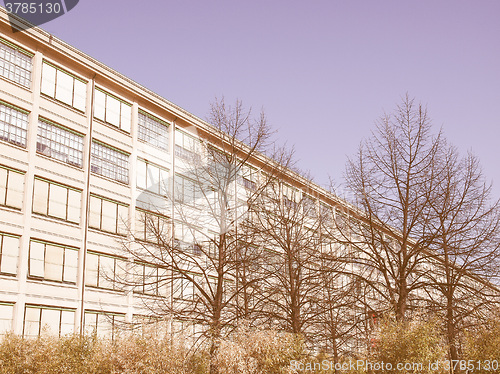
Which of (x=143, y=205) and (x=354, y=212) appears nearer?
(x=354, y=212)

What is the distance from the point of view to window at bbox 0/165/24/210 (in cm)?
3160

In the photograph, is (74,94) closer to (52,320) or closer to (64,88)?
(64,88)

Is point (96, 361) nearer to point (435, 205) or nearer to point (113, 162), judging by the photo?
point (435, 205)

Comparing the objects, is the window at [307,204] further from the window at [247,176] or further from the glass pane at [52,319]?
the glass pane at [52,319]

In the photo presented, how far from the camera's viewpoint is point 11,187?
105ft

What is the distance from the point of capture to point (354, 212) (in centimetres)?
2409

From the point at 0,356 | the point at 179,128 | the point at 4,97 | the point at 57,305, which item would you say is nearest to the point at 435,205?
the point at 0,356

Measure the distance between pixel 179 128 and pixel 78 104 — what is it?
34.0ft

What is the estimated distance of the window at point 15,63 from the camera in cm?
3322

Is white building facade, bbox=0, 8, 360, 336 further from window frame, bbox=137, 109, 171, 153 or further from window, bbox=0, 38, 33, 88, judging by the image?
window frame, bbox=137, 109, 171, 153

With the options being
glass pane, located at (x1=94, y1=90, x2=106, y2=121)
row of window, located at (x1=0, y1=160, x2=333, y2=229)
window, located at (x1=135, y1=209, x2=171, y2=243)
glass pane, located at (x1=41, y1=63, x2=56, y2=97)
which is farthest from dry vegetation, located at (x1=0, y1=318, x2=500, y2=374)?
glass pane, located at (x1=94, y1=90, x2=106, y2=121)

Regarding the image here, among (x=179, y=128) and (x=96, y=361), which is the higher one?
(x=179, y=128)

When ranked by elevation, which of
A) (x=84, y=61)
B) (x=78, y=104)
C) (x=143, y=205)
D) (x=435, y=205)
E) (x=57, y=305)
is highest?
(x=84, y=61)
